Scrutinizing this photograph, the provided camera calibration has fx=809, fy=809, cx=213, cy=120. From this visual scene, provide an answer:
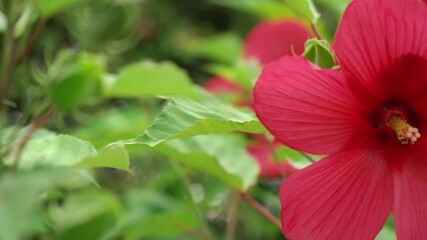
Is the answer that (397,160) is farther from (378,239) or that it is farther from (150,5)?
(150,5)

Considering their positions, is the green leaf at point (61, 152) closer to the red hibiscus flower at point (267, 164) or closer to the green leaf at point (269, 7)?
the red hibiscus flower at point (267, 164)

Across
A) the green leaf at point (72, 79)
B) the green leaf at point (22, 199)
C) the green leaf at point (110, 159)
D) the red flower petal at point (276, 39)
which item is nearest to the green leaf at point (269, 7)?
the red flower petal at point (276, 39)

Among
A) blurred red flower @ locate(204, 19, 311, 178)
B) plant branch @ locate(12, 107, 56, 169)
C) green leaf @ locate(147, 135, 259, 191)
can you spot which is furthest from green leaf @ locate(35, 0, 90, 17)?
blurred red flower @ locate(204, 19, 311, 178)

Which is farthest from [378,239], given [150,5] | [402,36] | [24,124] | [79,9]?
[150,5]

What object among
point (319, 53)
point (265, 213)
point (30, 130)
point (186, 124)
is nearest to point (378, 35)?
point (319, 53)

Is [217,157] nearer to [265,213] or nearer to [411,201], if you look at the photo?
[265,213]

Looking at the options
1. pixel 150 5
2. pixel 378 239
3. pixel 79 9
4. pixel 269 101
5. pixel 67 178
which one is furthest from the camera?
pixel 150 5
